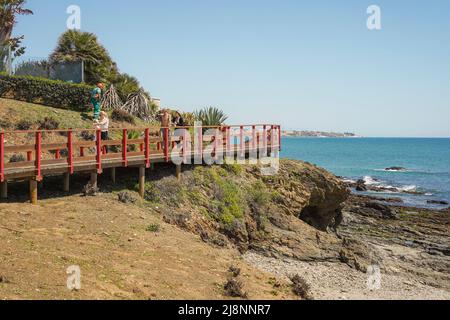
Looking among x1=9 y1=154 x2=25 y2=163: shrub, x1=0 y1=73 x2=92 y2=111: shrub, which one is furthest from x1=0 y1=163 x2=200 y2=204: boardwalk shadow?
x1=0 y1=73 x2=92 y2=111: shrub

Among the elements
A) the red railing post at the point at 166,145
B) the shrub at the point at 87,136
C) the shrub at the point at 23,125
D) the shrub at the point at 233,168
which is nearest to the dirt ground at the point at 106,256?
the red railing post at the point at 166,145

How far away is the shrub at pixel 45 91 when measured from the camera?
30016mm

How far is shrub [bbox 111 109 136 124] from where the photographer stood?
32688mm

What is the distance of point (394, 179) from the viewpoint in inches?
2985

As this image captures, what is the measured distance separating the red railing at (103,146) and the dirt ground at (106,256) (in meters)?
1.43

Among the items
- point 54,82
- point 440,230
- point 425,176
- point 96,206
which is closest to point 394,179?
point 425,176

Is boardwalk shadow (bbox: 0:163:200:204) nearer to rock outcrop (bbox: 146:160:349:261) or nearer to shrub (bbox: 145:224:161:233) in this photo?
rock outcrop (bbox: 146:160:349:261)

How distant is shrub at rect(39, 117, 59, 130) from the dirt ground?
9.19 metres

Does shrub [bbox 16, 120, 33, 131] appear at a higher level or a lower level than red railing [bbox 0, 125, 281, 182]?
higher

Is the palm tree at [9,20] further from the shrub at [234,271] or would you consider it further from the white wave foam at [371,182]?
the white wave foam at [371,182]

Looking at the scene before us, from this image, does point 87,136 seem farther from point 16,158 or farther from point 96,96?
point 16,158

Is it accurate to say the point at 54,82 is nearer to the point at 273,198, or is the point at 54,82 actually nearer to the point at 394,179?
the point at 273,198

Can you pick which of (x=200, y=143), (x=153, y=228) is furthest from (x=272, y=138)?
(x=153, y=228)
